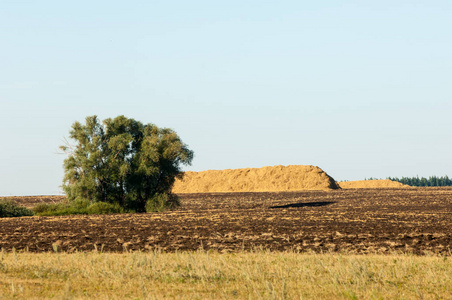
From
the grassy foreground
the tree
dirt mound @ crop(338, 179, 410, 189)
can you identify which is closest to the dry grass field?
the grassy foreground

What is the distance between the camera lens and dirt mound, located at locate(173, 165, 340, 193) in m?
138

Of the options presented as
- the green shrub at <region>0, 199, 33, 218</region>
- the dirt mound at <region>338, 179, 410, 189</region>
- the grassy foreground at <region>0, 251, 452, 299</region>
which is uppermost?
the dirt mound at <region>338, 179, 410, 189</region>

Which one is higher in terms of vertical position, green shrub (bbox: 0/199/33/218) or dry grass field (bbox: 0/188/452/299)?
green shrub (bbox: 0/199/33/218)

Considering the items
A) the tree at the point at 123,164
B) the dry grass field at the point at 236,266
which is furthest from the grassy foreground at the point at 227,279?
the tree at the point at 123,164

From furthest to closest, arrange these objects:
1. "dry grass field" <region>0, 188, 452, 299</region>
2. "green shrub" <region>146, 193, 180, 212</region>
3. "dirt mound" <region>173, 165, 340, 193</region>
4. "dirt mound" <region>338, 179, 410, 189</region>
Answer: "dirt mound" <region>338, 179, 410, 189</region> < "dirt mound" <region>173, 165, 340, 193</region> < "green shrub" <region>146, 193, 180, 212</region> < "dry grass field" <region>0, 188, 452, 299</region>

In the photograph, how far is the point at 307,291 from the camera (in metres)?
14.8

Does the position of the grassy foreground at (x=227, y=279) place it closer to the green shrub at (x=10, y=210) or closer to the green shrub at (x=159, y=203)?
the green shrub at (x=159, y=203)

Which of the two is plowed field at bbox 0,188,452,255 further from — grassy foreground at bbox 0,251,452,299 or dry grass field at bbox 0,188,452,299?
grassy foreground at bbox 0,251,452,299

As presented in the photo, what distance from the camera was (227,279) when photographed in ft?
53.9

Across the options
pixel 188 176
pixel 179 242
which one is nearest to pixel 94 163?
pixel 179 242

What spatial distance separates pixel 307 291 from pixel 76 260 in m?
9.64

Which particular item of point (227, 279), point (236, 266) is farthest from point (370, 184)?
point (227, 279)

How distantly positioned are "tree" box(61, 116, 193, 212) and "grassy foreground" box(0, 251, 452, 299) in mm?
35932

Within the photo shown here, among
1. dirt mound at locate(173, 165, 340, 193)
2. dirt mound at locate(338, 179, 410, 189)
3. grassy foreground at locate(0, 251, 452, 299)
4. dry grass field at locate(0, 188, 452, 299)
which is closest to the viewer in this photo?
grassy foreground at locate(0, 251, 452, 299)
